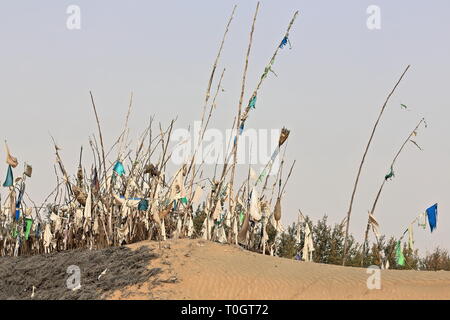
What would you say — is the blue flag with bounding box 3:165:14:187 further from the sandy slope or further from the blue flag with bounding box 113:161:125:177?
the sandy slope

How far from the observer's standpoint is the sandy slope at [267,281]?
5.71 m

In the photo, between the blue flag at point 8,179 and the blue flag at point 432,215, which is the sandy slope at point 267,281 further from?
the blue flag at point 8,179

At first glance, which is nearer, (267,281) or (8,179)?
(267,281)

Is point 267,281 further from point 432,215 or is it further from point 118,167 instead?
point 118,167

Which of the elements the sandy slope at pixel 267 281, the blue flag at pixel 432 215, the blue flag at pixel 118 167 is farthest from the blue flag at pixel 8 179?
the blue flag at pixel 432 215

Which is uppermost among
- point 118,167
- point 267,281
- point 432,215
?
point 118,167

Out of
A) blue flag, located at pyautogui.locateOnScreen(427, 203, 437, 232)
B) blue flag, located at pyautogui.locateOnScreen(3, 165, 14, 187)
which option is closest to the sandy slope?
blue flag, located at pyautogui.locateOnScreen(427, 203, 437, 232)

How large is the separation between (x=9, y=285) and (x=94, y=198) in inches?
51.0

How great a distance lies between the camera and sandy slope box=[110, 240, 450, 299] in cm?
571

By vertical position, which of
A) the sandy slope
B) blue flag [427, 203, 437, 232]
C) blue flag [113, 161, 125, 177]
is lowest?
the sandy slope

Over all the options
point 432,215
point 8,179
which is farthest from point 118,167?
point 432,215

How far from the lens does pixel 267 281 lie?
5.85 m

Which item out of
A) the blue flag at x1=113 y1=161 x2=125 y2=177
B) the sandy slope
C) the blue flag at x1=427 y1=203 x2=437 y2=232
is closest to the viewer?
the sandy slope
